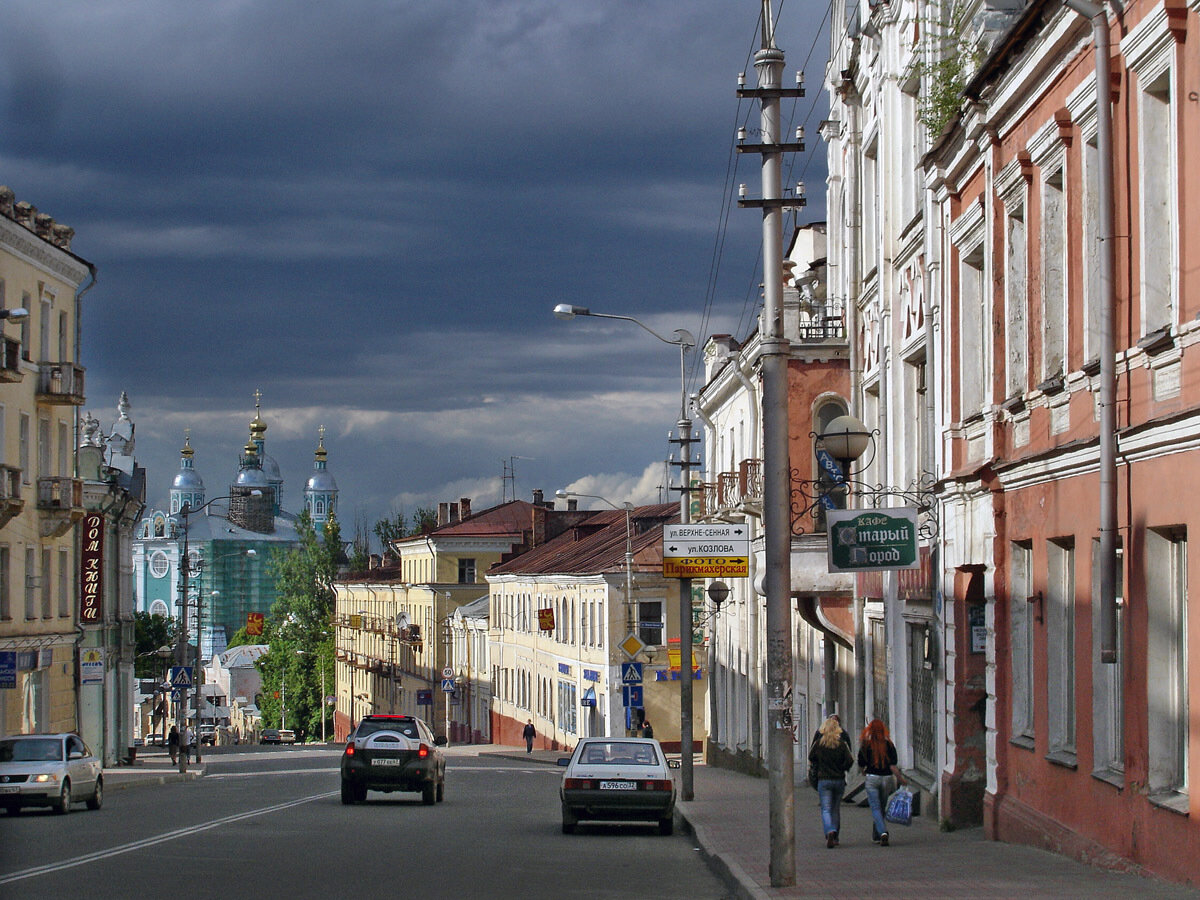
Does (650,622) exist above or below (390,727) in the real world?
above

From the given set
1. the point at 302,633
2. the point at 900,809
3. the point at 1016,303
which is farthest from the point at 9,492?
the point at 302,633

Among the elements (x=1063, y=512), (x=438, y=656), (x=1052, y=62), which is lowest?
(x=438, y=656)

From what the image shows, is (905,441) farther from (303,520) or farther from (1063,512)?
(303,520)

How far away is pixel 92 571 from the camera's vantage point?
1903 inches

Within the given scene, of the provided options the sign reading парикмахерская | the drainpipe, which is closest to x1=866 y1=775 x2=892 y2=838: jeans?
the sign reading парикмахерская

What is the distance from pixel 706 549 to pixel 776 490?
41.5 ft

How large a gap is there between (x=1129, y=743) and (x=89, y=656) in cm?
3760

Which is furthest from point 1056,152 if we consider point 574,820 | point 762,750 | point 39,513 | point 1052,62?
point 39,513

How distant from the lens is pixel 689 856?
19.0 m

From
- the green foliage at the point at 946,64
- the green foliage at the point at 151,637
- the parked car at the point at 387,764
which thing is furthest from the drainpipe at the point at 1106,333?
the green foliage at the point at 151,637

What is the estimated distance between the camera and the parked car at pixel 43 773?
1034 inches

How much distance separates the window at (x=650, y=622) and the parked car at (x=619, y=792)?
35869 millimetres

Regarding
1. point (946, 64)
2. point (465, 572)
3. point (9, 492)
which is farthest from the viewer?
point (465, 572)

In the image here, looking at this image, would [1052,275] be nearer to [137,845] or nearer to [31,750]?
[137,845]
